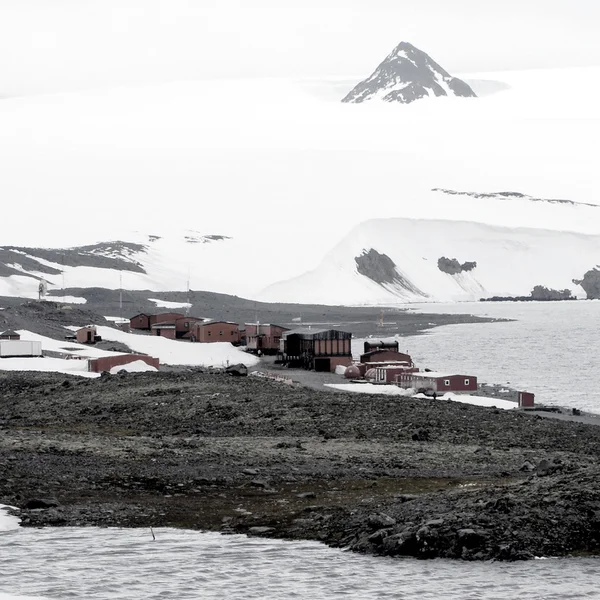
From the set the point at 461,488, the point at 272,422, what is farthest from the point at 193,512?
the point at 272,422

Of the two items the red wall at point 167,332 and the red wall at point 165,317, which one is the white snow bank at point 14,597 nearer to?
the red wall at point 167,332

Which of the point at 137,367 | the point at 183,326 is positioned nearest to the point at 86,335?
the point at 183,326

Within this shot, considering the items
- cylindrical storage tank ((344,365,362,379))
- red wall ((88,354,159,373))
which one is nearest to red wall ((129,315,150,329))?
cylindrical storage tank ((344,365,362,379))

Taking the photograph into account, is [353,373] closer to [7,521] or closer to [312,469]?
[312,469]

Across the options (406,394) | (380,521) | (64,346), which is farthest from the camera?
(64,346)

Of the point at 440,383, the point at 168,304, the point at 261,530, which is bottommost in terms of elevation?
the point at 261,530

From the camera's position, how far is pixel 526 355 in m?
75.9

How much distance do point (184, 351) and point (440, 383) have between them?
20.6 meters

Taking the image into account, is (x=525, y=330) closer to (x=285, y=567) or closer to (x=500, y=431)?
(x=500, y=431)

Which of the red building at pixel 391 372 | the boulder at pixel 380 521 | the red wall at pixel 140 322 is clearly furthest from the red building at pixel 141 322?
the boulder at pixel 380 521

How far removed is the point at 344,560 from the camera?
629 inches

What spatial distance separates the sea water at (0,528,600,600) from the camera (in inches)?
576

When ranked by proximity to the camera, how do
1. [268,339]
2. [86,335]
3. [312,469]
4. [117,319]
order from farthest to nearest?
[117,319]
[268,339]
[86,335]
[312,469]

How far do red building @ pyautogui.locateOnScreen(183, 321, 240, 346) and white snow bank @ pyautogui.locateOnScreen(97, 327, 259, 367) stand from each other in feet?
20.7
